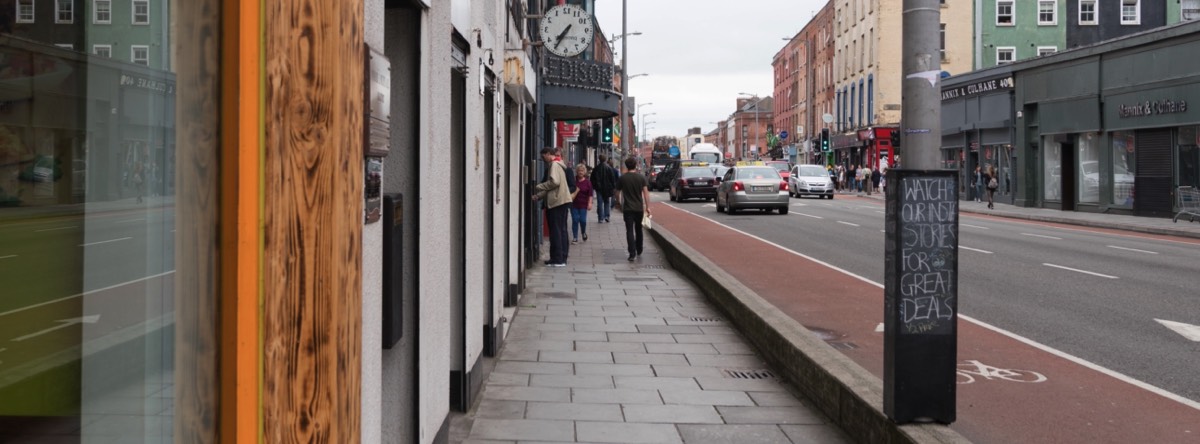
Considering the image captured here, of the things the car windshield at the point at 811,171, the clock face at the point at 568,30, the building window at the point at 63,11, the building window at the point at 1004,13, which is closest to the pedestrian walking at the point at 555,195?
the clock face at the point at 568,30

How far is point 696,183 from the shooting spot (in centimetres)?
4338

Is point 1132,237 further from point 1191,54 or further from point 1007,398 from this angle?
point 1007,398

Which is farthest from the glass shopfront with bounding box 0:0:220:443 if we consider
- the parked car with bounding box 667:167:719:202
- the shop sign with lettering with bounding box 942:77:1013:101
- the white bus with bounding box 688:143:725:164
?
the white bus with bounding box 688:143:725:164

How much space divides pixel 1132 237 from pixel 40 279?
2360 cm

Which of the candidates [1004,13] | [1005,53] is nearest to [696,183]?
[1005,53]

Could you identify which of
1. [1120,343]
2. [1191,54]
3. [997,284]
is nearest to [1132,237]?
[1191,54]

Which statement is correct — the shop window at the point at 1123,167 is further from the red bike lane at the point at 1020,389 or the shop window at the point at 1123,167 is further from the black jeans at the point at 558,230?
the red bike lane at the point at 1020,389

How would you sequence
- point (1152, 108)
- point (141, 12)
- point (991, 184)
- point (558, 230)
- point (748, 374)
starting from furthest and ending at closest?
point (991, 184)
point (1152, 108)
point (558, 230)
point (748, 374)
point (141, 12)

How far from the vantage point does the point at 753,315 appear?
874 centimetres

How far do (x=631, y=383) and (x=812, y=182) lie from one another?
4030 cm

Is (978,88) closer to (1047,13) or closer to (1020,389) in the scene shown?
(1047,13)

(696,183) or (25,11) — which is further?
(696,183)

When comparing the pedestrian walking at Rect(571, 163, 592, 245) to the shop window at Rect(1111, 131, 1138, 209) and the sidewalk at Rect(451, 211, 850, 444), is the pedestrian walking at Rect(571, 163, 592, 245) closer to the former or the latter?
the sidewalk at Rect(451, 211, 850, 444)

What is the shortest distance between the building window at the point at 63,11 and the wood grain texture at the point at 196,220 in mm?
376
